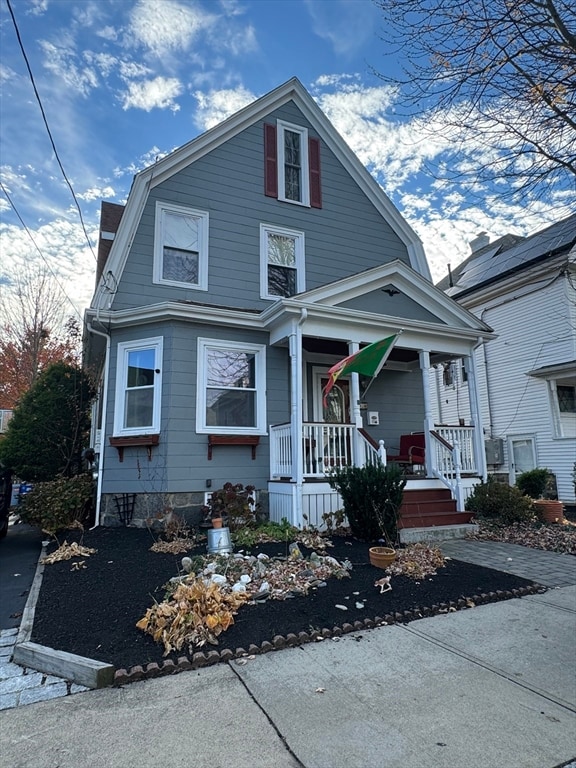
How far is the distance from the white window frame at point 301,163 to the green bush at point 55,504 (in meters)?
7.36

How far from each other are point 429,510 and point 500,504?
4.83ft

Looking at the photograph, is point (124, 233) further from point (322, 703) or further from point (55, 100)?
point (322, 703)

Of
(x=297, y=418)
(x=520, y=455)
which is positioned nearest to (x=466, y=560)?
(x=297, y=418)

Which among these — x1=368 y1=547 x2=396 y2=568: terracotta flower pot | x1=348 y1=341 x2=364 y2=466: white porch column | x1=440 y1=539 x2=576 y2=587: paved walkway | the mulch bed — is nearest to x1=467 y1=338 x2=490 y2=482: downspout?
x1=440 y1=539 x2=576 y2=587: paved walkway

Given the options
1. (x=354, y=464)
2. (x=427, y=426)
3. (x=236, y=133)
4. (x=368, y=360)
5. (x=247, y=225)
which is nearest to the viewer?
(x=368, y=360)

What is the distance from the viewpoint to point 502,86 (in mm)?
4227

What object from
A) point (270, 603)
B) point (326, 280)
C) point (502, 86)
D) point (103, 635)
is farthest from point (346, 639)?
point (326, 280)

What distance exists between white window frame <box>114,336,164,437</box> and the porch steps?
4.53 meters

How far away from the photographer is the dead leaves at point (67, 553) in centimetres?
551

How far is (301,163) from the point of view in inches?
409

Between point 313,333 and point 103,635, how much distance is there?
569 cm

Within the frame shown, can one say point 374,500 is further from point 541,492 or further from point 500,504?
point 541,492

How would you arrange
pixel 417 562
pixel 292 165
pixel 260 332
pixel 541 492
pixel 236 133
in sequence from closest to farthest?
pixel 417 562 < pixel 260 332 < pixel 236 133 < pixel 292 165 < pixel 541 492

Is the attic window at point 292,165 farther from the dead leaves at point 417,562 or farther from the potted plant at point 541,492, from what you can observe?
the potted plant at point 541,492
